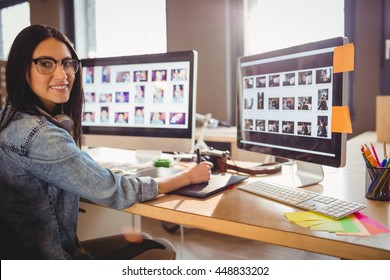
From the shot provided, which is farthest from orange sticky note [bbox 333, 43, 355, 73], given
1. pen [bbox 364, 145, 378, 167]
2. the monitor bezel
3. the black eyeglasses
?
the black eyeglasses

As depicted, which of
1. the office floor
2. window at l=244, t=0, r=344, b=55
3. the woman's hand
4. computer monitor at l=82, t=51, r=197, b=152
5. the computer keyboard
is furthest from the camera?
window at l=244, t=0, r=344, b=55

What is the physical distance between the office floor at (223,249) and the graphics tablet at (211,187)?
100cm

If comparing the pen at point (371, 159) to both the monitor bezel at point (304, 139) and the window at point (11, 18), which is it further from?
the window at point (11, 18)

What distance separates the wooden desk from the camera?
28.4 inches

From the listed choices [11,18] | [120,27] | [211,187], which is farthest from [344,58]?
[11,18]

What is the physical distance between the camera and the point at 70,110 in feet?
4.03

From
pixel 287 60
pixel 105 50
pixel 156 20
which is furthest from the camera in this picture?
pixel 105 50

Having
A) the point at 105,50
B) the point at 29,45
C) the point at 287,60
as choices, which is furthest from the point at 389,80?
the point at 105,50

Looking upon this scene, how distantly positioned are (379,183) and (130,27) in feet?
9.11

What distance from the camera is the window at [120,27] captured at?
3.07 metres

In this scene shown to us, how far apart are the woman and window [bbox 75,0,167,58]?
1911mm

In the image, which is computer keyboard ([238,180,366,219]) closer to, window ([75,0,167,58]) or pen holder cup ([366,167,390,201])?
pen holder cup ([366,167,390,201])

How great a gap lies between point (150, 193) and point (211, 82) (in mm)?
1946

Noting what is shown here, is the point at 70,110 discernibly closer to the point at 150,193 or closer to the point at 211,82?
the point at 150,193
